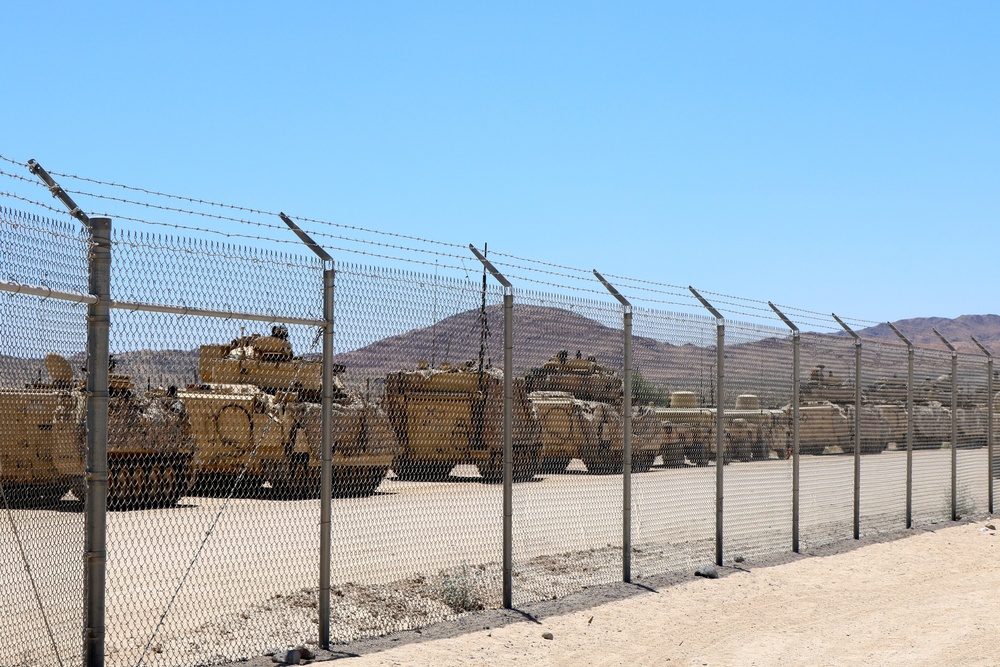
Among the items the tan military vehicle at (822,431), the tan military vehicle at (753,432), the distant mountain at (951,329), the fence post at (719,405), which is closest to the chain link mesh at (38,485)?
the fence post at (719,405)

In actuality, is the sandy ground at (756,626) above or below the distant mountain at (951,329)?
below

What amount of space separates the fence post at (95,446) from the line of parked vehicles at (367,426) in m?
0.40

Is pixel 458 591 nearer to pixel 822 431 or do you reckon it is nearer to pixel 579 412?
pixel 579 412

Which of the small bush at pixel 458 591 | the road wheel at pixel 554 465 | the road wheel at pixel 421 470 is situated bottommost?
the small bush at pixel 458 591

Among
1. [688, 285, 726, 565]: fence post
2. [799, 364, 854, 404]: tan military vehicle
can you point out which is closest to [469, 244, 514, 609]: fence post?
[688, 285, 726, 565]: fence post

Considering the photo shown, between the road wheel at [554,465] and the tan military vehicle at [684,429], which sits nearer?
the road wheel at [554,465]

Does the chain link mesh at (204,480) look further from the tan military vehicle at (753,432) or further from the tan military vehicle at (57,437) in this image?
the tan military vehicle at (753,432)

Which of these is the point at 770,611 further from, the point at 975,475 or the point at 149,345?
the point at 975,475

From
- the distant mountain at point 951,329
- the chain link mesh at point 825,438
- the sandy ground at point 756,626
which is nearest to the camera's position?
the sandy ground at point 756,626

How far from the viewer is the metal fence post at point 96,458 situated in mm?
6188

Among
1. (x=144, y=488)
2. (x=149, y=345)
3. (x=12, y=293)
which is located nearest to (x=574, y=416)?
(x=144, y=488)

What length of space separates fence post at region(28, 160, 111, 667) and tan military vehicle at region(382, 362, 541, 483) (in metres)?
2.28

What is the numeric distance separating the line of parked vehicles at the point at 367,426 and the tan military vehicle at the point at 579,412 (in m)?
0.03

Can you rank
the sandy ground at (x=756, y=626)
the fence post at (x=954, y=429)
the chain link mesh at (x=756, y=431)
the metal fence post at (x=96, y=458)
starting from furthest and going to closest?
the fence post at (x=954, y=429)
the chain link mesh at (x=756, y=431)
the sandy ground at (x=756, y=626)
the metal fence post at (x=96, y=458)
